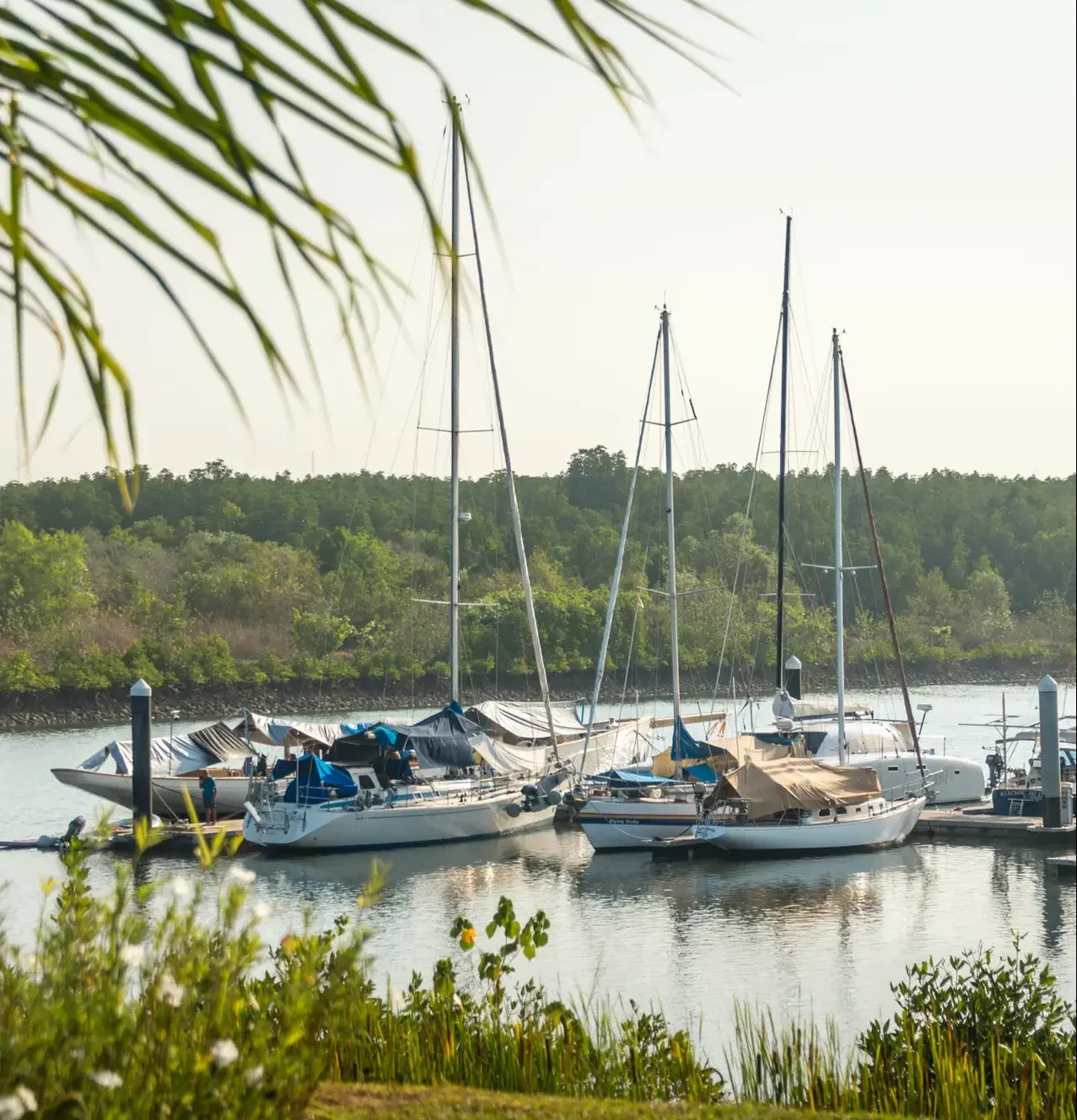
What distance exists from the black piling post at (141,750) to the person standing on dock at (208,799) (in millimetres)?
1004

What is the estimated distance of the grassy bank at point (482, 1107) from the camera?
5215 mm

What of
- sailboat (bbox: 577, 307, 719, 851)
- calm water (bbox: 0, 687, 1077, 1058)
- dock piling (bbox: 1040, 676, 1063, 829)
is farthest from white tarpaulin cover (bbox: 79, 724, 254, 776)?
dock piling (bbox: 1040, 676, 1063, 829)

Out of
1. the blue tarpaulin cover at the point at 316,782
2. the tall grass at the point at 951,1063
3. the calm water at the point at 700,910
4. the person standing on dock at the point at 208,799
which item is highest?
the tall grass at the point at 951,1063

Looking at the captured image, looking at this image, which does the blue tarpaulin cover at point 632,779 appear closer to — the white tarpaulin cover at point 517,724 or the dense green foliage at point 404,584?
the white tarpaulin cover at point 517,724

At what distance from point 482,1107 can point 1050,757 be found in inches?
839

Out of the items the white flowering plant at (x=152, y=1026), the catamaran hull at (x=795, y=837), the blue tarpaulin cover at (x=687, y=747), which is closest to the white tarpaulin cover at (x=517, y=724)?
the blue tarpaulin cover at (x=687, y=747)

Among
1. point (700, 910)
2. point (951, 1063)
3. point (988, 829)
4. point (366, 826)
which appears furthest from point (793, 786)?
point (951, 1063)

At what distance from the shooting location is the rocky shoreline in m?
67.1

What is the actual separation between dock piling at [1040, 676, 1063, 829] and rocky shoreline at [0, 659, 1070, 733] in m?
40.7

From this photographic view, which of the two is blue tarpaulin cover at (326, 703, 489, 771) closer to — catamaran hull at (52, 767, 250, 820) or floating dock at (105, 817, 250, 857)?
catamaran hull at (52, 767, 250, 820)

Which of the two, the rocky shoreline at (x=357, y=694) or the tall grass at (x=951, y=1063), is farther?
the rocky shoreline at (x=357, y=694)

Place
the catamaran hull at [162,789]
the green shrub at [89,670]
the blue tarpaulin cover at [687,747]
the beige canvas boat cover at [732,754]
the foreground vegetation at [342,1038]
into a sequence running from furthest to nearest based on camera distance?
the green shrub at [89,670] → the catamaran hull at [162,789] → the beige canvas boat cover at [732,754] → the blue tarpaulin cover at [687,747] → the foreground vegetation at [342,1038]

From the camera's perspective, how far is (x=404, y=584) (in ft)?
259

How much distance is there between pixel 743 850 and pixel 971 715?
109 feet
